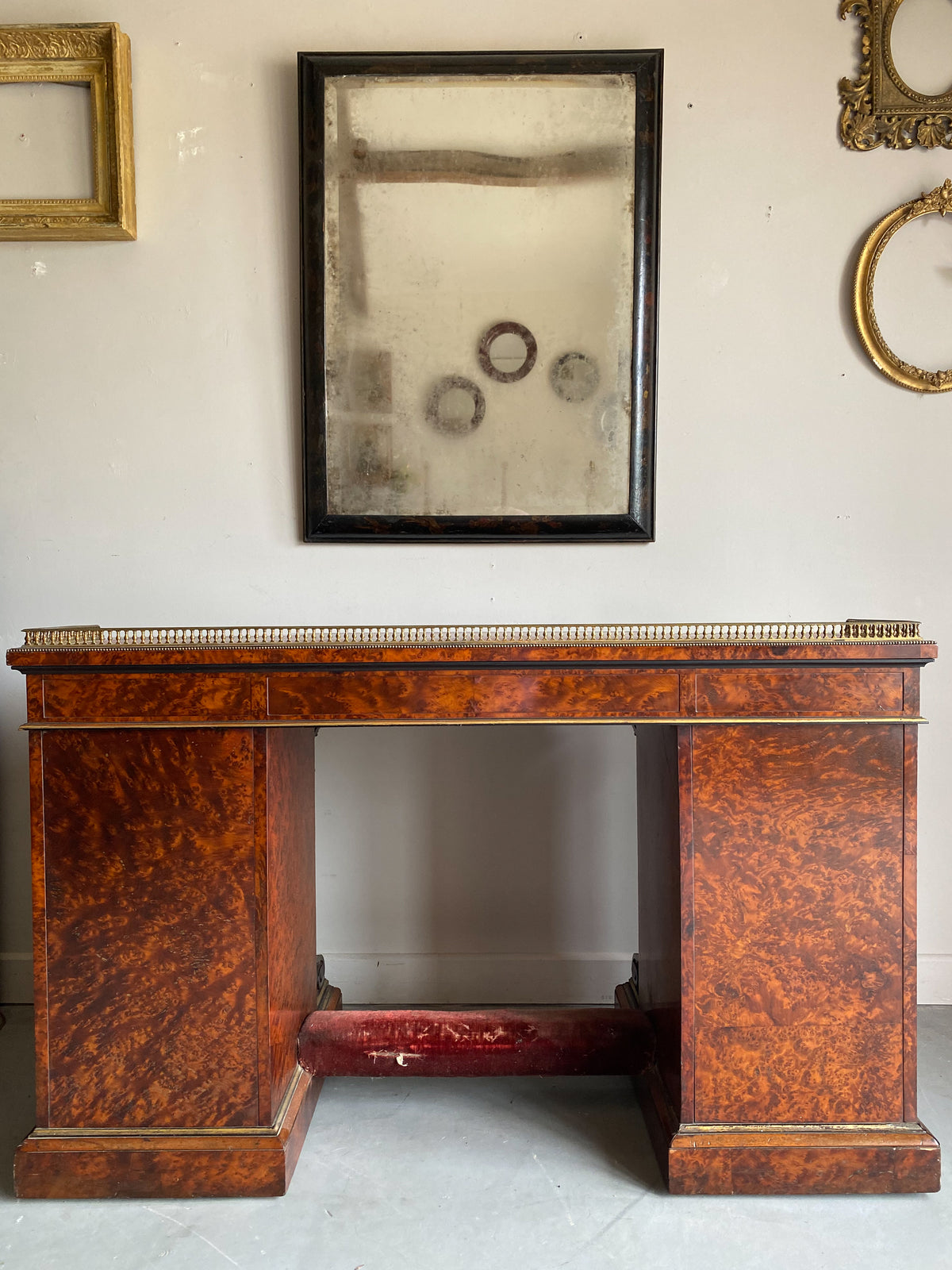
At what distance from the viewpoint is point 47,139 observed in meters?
2.42

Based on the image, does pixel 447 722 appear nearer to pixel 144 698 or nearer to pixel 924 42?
pixel 144 698

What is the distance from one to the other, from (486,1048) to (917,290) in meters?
2.44

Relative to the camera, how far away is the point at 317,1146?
6.31 ft

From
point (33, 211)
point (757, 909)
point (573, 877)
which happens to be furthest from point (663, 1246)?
point (33, 211)

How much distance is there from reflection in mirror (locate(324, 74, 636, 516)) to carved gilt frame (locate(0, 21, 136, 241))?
59cm

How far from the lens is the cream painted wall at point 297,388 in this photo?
7.93ft

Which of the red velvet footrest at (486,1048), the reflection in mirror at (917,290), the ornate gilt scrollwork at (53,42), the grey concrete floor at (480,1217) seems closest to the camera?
the grey concrete floor at (480,1217)

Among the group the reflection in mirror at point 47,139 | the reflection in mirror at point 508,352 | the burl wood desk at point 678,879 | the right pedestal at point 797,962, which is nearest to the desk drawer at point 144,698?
the burl wood desk at point 678,879

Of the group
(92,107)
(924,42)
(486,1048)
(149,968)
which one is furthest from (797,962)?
(92,107)

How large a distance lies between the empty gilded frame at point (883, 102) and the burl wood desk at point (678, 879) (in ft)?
5.39

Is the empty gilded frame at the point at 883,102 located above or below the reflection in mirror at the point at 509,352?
above

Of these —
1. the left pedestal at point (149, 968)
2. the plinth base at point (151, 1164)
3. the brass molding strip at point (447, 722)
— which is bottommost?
the plinth base at point (151, 1164)

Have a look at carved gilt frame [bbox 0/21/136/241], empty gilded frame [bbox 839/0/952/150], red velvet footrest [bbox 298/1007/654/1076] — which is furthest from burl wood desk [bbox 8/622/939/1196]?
empty gilded frame [bbox 839/0/952/150]

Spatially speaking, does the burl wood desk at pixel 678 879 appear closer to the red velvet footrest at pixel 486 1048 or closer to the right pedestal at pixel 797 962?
the right pedestal at pixel 797 962
